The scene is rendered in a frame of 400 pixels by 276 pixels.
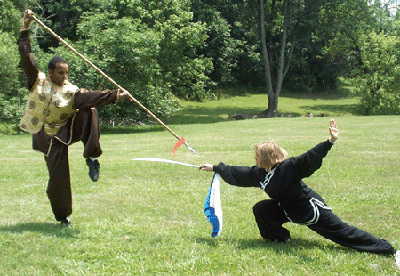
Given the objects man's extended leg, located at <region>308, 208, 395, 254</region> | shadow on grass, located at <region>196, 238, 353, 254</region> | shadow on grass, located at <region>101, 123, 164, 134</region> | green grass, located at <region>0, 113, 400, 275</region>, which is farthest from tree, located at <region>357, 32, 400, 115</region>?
man's extended leg, located at <region>308, 208, 395, 254</region>

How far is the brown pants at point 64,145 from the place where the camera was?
6.02m

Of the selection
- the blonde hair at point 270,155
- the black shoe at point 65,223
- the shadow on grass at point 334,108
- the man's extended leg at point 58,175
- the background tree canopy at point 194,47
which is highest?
the background tree canopy at point 194,47

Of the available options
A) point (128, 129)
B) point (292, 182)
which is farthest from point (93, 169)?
point (128, 129)

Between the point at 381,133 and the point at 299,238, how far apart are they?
16020mm

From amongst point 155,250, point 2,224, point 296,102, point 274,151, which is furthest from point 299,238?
point 296,102

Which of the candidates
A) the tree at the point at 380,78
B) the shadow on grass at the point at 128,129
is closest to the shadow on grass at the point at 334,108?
the tree at the point at 380,78

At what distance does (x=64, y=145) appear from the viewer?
608 cm

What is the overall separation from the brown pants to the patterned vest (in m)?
0.11

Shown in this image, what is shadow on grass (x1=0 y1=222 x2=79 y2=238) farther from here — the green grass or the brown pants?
the brown pants

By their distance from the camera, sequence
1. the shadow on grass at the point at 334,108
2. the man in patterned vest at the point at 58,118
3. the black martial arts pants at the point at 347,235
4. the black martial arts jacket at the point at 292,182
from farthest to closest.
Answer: the shadow on grass at the point at 334,108
the man in patterned vest at the point at 58,118
the black martial arts pants at the point at 347,235
the black martial arts jacket at the point at 292,182

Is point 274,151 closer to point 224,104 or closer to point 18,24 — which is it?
point 18,24

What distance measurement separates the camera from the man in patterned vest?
19.3ft

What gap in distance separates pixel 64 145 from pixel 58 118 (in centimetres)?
38

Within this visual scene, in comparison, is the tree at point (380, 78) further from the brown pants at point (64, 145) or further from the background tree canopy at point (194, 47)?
the brown pants at point (64, 145)
